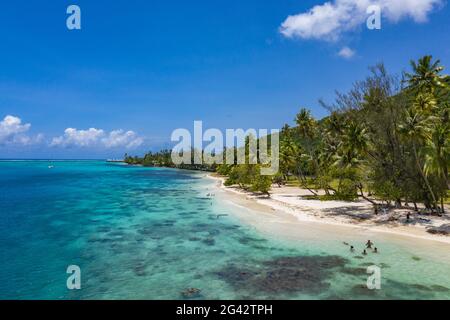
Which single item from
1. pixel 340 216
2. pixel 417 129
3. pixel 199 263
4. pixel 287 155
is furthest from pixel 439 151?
pixel 287 155

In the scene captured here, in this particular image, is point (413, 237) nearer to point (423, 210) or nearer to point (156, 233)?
point (423, 210)

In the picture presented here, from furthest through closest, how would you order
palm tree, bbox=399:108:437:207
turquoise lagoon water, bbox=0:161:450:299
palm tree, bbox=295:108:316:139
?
palm tree, bbox=295:108:316:139, palm tree, bbox=399:108:437:207, turquoise lagoon water, bbox=0:161:450:299

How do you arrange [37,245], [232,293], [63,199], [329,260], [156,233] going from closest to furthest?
[232,293] < [329,260] < [37,245] < [156,233] < [63,199]

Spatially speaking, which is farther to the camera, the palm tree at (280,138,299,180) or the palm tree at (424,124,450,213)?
the palm tree at (280,138,299,180)

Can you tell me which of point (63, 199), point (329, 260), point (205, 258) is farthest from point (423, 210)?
point (63, 199)

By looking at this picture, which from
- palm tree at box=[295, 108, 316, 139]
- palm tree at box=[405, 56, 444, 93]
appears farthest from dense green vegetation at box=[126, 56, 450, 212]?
palm tree at box=[295, 108, 316, 139]

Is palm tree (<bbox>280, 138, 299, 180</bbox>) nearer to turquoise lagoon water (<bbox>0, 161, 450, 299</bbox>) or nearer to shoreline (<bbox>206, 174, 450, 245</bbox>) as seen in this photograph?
shoreline (<bbox>206, 174, 450, 245</bbox>)

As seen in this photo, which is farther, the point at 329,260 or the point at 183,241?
the point at 183,241

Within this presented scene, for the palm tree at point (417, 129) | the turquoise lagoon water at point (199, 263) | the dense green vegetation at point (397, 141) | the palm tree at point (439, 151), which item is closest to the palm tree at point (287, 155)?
the dense green vegetation at point (397, 141)

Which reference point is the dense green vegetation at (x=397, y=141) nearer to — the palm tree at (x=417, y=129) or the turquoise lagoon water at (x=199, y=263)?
the palm tree at (x=417, y=129)
